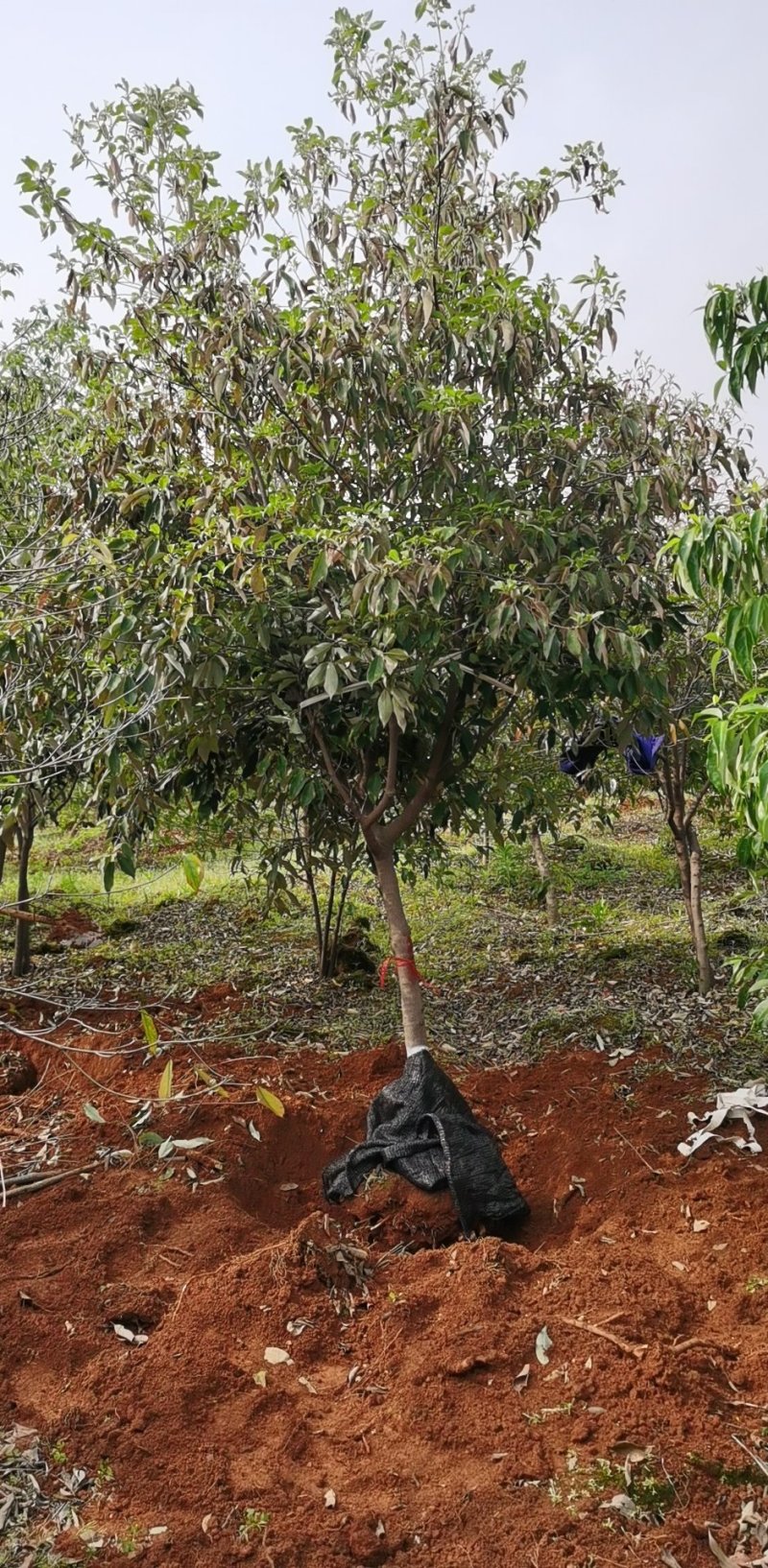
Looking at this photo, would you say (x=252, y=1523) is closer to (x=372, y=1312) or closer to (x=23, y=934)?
(x=372, y=1312)

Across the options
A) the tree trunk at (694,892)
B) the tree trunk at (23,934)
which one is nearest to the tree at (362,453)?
the tree trunk at (694,892)

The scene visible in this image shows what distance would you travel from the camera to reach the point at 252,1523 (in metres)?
2.03

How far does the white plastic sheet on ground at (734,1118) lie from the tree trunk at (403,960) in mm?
1002

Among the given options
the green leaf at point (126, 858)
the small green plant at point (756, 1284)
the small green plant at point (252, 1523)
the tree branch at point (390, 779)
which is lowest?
the small green plant at point (252, 1523)

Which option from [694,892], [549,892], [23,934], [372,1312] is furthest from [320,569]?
[549,892]

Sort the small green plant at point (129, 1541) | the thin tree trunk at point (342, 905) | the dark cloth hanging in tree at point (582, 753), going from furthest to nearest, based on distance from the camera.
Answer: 1. the thin tree trunk at point (342, 905)
2. the dark cloth hanging in tree at point (582, 753)
3. the small green plant at point (129, 1541)

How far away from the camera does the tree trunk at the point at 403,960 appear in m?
3.85

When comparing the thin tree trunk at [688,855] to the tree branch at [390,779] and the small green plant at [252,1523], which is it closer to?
the tree branch at [390,779]

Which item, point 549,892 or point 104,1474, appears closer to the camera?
point 104,1474

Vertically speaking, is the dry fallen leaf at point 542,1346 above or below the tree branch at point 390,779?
below

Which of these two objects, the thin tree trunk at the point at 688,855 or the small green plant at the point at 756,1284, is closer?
the small green plant at the point at 756,1284

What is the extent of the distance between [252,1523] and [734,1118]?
228 centimetres

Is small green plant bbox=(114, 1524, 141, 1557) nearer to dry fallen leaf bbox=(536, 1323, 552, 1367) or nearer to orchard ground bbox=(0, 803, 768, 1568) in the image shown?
orchard ground bbox=(0, 803, 768, 1568)

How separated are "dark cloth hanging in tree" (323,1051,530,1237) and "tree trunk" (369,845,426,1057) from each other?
0.13m
